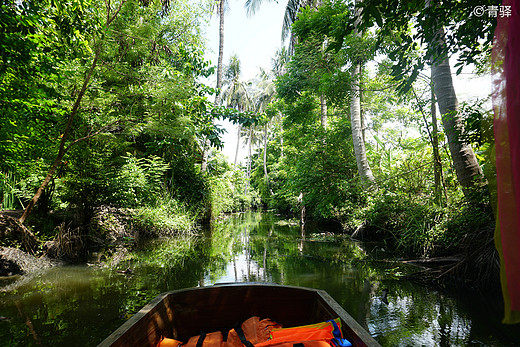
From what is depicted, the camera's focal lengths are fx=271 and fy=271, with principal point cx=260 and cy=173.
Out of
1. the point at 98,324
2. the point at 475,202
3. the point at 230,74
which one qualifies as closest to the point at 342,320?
the point at 98,324

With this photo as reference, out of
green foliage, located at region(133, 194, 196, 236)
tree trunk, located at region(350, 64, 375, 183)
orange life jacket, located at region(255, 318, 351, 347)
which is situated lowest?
orange life jacket, located at region(255, 318, 351, 347)

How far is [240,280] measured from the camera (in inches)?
199

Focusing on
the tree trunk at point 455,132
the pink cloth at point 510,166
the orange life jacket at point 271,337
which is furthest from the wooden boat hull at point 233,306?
the tree trunk at point 455,132

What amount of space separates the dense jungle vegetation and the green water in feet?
4.09

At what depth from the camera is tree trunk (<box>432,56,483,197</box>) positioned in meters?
4.98

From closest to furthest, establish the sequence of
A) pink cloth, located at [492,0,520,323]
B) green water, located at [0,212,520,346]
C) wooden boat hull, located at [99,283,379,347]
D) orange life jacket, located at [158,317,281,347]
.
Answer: pink cloth, located at [492,0,520,323]
orange life jacket, located at [158,317,281,347]
wooden boat hull, located at [99,283,379,347]
green water, located at [0,212,520,346]

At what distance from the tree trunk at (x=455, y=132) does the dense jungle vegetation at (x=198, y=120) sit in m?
0.03

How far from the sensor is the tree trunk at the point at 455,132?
16.4 ft

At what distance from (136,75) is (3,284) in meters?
5.38

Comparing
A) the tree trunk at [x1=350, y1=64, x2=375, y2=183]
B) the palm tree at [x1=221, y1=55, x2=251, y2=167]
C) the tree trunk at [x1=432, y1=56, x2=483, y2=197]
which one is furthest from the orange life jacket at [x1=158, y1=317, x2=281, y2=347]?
the palm tree at [x1=221, y1=55, x2=251, y2=167]

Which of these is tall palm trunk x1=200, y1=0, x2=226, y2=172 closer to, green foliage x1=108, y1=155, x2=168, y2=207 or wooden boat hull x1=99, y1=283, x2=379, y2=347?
green foliage x1=108, y1=155, x2=168, y2=207

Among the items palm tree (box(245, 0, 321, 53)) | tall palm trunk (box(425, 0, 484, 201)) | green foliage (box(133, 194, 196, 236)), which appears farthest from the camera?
palm tree (box(245, 0, 321, 53))

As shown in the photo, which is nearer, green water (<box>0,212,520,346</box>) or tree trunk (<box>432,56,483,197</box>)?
green water (<box>0,212,520,346</box>)

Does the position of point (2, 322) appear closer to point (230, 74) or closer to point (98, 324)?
point (98, 324)
